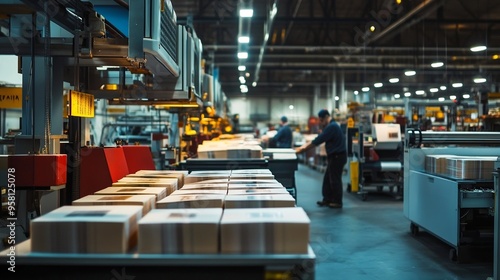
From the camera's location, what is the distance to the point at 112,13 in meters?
4.36

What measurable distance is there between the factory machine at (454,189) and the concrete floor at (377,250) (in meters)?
0.22

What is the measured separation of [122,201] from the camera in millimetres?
2699

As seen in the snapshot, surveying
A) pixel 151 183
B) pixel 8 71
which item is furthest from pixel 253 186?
pixel 8 71

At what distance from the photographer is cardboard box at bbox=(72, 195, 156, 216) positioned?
2.68 metres

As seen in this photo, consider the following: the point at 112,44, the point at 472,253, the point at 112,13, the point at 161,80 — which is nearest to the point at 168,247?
the point at 112,44

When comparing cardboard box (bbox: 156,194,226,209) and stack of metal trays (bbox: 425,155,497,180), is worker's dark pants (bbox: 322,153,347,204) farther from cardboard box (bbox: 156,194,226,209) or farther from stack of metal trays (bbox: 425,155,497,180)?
cardboard box (bbox: 156,194,226,209)

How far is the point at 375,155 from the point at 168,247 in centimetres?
909

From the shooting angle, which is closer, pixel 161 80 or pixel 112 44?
pixel 112 44

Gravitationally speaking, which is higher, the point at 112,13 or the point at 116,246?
the point at 112,13

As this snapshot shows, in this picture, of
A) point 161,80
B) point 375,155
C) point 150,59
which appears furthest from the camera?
point 375,155

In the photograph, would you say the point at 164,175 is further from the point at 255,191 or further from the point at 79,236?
the point at 79,236

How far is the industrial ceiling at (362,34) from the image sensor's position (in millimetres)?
12727

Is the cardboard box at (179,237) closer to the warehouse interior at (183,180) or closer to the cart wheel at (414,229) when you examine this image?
the warehouse interior at (183,180)

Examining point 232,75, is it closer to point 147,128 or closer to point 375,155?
point 147,128
